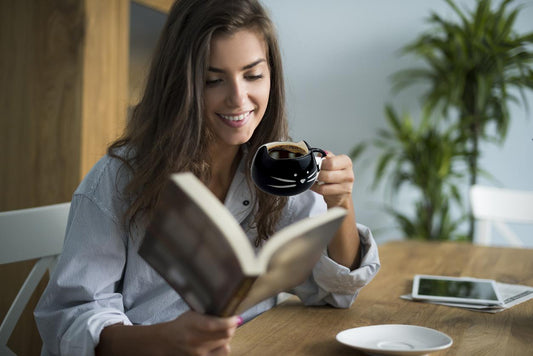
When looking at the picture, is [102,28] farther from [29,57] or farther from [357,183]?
[357,183]

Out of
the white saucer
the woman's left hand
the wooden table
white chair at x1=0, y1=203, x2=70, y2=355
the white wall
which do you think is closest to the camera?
the white saucer

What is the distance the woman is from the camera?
3.30 ft

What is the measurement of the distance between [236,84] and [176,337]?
0.57 meters

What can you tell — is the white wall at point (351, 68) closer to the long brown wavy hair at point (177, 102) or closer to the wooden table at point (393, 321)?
the wooden table at point (393, 321)

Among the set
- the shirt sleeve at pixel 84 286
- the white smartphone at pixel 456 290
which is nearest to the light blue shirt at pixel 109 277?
the shirt sleeve at pixel 84 286

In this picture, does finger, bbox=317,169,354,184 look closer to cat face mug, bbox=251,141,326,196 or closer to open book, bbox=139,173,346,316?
cat face mug, bbox=251,141,326,196

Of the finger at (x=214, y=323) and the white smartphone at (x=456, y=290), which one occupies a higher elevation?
the finger at (x=214, y=323)

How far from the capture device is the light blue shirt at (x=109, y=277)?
38.3 inches

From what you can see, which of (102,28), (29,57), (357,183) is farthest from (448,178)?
(29,57)

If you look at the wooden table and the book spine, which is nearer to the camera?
the book spine

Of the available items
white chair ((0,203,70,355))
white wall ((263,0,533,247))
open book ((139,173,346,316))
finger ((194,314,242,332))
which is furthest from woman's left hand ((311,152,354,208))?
white wall ((263,0,533,247))

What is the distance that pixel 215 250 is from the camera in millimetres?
632

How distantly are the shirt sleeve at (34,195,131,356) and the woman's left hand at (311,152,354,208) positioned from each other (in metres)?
0.41

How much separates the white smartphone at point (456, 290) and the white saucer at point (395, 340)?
0.32 meters
